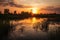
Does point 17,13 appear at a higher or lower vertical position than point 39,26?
higher

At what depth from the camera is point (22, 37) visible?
1.85m

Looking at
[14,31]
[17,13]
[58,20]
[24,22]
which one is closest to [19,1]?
[17,13]

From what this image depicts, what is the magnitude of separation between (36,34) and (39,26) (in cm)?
13

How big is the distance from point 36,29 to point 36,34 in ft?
0.24

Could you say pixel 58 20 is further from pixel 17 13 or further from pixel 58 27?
pixel 17 13

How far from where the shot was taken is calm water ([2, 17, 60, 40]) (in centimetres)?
185

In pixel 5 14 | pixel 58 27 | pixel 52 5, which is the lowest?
pixel 58 27

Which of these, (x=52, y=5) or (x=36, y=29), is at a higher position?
(x=52, y=5)

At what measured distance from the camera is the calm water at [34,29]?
6.08 ft

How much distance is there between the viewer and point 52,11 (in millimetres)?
1887

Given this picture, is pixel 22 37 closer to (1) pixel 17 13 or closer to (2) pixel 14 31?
(2) pixel 14 31

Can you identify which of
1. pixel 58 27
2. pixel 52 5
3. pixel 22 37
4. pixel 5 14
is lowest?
pixel 22 37

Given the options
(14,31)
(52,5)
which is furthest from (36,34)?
(52,5)

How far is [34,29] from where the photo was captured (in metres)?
1.87
